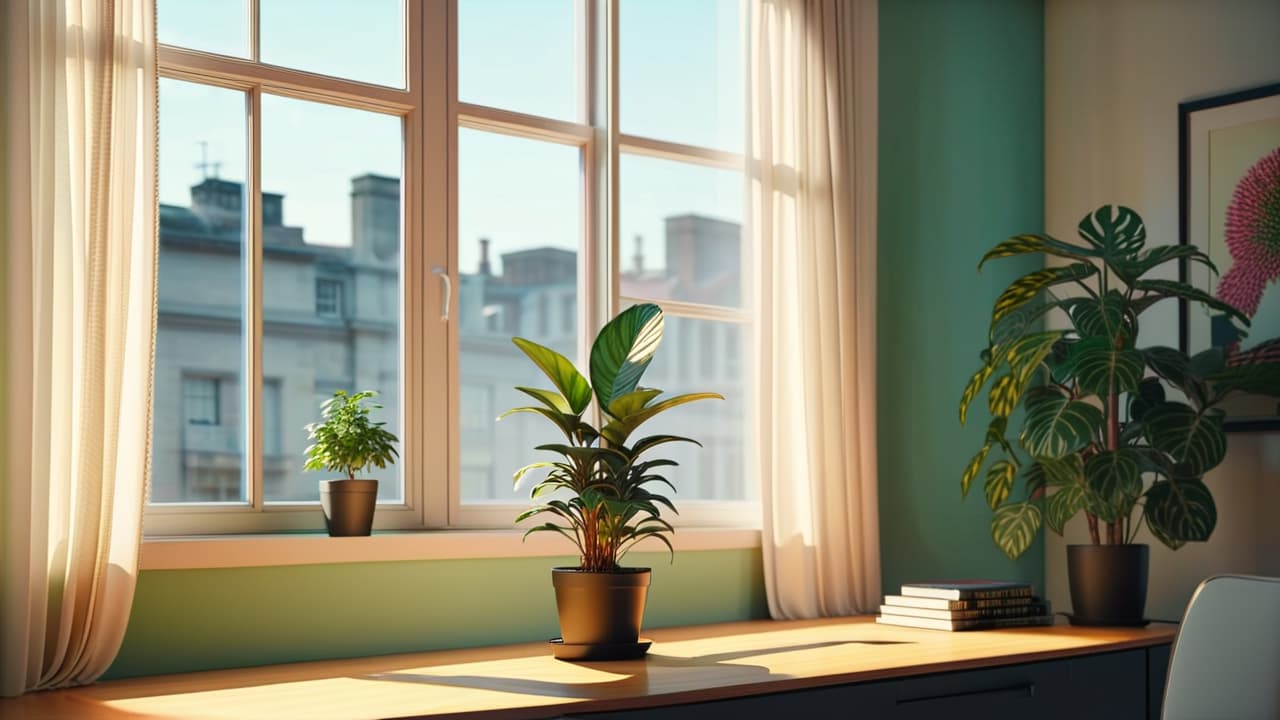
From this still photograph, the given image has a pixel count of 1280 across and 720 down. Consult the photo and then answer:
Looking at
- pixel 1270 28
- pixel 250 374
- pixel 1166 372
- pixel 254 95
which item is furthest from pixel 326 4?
pixel 1270 28

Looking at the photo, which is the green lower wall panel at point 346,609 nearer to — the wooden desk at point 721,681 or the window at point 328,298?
the wooden desk at point 721,681

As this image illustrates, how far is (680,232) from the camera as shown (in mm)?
3604

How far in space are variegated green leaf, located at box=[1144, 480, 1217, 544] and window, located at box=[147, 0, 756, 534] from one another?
3.57 feet

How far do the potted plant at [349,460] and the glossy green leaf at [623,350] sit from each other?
0.54 metres

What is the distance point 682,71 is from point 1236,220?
172 centimetres

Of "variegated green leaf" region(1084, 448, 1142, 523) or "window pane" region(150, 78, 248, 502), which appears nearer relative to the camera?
"window pane" region(150, 78, 248, 502)

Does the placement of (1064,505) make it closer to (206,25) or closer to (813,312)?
(813,312)

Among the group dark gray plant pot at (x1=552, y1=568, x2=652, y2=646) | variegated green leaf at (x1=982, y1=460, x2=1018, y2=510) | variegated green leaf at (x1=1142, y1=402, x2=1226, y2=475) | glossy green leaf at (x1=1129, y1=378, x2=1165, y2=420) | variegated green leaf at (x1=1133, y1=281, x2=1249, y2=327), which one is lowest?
dark gray plant pot at (x1=552, y1=568, x2=652, y2=646)

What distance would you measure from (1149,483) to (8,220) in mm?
3221

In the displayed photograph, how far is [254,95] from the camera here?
2.83 metres

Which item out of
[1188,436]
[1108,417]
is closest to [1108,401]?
[1108,417]

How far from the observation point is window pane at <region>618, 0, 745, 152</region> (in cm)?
350

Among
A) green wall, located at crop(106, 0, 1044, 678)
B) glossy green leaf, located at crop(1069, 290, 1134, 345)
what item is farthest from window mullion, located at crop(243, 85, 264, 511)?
glossy green leaf, located at crop(1069, 290, 1134, 345)

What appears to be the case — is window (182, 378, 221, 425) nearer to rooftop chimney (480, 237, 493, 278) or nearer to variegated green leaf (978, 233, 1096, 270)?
rooftop chimney (480, 237, 493, 278)
